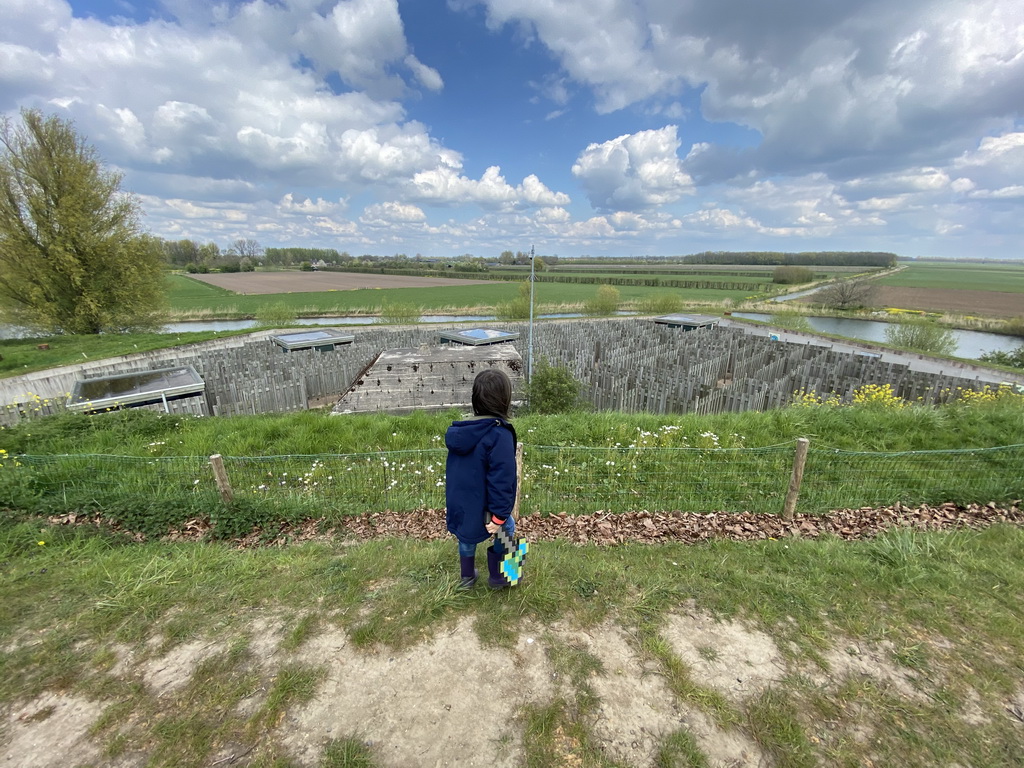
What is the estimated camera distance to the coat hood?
3.09 m

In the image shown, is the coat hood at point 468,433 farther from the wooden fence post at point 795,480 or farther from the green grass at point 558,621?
the wooden fence post at point 795,480


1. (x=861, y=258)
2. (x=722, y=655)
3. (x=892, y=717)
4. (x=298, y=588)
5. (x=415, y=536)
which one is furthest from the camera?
(x=861, y=258)

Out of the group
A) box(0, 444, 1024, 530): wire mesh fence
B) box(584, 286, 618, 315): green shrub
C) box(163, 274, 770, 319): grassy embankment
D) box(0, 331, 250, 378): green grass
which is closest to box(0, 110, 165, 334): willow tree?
box(0, 331, 250, 378): green grass

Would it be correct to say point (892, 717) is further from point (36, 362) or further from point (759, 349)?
point (36, 362)

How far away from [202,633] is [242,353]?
1939 centimetres

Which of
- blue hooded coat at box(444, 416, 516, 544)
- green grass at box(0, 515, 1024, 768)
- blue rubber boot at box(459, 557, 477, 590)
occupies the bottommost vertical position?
green grass at box(0, 515, 1024, 768)

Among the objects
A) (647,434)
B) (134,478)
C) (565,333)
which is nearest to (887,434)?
(647,434)

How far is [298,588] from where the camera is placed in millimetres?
3922

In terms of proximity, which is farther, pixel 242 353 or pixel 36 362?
pixel 242 353

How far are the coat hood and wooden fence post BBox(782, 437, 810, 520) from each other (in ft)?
14.6

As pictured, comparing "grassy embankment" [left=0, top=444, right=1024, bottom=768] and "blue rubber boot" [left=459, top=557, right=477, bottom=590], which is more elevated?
"blue rubber boot" [left=459, top=557, right=477, bottom=590]

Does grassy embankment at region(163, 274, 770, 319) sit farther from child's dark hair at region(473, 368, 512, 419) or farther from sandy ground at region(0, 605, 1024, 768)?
sandy ground at region(0, 605, 1024, 768)

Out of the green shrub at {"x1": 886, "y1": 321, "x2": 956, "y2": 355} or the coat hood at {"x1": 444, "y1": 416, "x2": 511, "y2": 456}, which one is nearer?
the coat hood at {"x1": 444, "y1": 416, "x2": 511, "y2": 456}

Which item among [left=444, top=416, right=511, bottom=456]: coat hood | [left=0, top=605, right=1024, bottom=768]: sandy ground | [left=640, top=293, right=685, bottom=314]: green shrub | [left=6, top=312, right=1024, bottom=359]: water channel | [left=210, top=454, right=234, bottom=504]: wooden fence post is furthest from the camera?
[left=640, top=293, right=685, bottom=314]: green shrub
